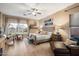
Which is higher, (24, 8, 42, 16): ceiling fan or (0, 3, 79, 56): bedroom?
(24, 8, 42, 16): ceiling fan

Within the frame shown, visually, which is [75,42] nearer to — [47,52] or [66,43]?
[66,43]

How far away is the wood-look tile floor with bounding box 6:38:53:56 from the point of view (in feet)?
9.05

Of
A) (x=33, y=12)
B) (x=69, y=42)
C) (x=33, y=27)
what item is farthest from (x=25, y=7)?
(x=69, y=42)

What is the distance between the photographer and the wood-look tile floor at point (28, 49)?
9.05 ft

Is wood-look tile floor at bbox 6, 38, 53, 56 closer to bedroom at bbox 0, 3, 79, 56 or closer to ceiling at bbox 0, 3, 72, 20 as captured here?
bedroom at bbox 0, 3, 79, 56

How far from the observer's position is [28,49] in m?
2.78

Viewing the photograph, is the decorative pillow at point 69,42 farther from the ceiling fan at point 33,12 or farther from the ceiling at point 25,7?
the ceiling fan at point 33,12

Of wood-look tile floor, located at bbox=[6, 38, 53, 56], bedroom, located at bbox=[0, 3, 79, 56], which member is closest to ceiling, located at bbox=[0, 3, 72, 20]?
bedroom, located at bbox=[0, 3, 79, 56]

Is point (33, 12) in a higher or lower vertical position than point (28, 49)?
higher

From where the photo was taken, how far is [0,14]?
2.73 m

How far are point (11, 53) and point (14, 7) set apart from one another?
0.93m

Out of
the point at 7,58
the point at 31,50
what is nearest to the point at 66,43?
the point at 31,50

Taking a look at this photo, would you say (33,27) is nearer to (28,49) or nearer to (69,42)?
(28,49)

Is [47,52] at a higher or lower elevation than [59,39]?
lower
